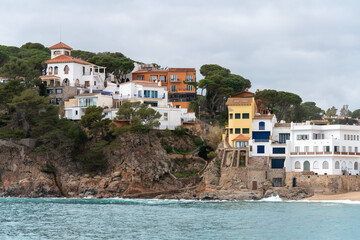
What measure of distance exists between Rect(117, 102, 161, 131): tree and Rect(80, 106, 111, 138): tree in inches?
103

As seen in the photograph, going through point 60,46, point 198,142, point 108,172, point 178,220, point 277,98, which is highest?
point 60,46

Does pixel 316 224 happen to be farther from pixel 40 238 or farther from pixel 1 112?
pixel 1 112

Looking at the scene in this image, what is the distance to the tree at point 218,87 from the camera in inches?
3728

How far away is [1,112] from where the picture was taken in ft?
293

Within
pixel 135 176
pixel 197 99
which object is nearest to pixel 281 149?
pixel 135 176

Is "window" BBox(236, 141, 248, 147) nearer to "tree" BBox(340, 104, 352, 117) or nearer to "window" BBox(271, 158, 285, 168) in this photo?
"window" BBox(271, 158, 285, 168)

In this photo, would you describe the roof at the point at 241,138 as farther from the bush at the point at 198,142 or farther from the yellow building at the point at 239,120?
the bush at the point at 198,142

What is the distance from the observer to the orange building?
10244cm

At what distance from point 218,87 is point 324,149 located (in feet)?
77.2

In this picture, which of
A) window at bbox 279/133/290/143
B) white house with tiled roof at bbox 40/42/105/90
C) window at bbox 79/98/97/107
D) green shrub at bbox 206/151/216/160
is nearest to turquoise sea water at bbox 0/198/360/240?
window at bbox 279/133/290/143

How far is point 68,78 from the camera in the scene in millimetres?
98375

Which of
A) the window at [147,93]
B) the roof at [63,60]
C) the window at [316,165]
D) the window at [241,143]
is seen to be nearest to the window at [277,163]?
the window at [316,165]

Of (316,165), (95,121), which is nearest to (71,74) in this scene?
(95,121)

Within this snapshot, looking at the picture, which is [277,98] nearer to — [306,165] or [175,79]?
[306,165]
